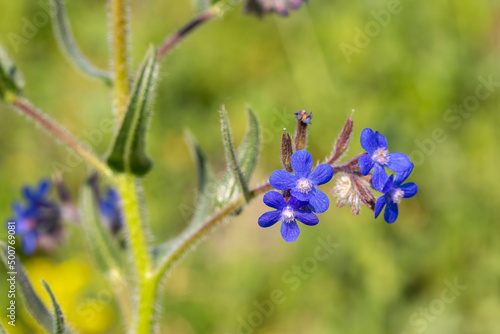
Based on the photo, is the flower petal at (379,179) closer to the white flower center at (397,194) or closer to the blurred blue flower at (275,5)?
the white flower center at (397,194)

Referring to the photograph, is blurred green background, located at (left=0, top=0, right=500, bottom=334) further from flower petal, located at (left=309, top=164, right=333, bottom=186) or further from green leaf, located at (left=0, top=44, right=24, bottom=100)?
flower petal, located at (left=309, top=164, right=333, bottom=186)

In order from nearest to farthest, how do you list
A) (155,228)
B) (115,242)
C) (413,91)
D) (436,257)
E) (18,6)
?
(115,242), (436,257), (155,228), (413,91), (18,6)

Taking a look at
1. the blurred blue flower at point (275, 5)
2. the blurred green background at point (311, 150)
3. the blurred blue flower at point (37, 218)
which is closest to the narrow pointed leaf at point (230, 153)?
the blurred blue flower at point (275, 5)

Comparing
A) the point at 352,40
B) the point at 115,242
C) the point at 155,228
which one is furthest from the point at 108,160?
the point at 352,40

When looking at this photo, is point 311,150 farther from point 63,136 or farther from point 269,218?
point 269,218

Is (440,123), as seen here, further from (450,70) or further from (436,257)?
(436,257)

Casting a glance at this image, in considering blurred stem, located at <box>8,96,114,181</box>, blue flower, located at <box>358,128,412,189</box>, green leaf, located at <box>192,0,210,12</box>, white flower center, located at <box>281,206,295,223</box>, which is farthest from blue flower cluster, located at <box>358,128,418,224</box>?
green leaf, located at <box>192,0,210,12</box>
